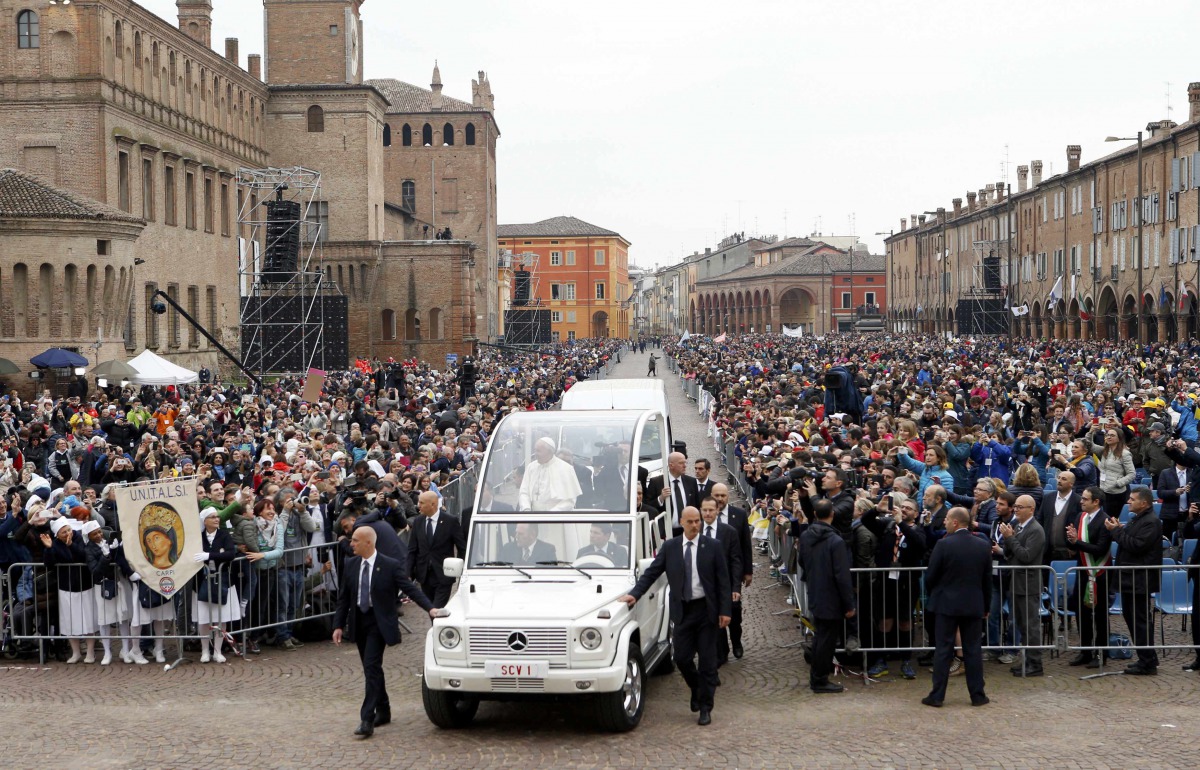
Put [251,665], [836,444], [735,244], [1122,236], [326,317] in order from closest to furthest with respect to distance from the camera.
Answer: [251,665] → [836,444] → [326,317] → [1122,236] → [735,244]

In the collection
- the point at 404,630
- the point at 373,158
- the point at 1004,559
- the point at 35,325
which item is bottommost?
the point at 404,630

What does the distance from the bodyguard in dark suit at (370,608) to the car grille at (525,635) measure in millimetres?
573

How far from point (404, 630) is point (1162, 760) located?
270 inches

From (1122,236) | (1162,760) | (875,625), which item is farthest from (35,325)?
(1122,236)

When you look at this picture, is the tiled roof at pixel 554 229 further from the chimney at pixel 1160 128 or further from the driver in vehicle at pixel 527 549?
the driver in vehicle at pixel 527 549

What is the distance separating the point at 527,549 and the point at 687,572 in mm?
1197

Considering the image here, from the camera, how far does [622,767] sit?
8297mm

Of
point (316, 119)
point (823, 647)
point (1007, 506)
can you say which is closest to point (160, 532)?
point (823, 647)

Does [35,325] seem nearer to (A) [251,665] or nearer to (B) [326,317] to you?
(B) [326,317]

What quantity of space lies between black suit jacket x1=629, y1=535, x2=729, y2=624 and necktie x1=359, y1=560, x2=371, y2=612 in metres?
1.84

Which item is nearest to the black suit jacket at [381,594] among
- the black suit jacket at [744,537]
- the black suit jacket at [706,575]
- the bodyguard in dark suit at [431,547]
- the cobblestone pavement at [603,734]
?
the cobblestone pavement at [603,734]

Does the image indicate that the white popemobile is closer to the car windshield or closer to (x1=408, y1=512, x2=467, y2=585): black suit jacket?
the car windshield

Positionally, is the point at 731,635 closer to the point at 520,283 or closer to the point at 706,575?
the point at 706,575

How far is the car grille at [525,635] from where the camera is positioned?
8.63 meters
